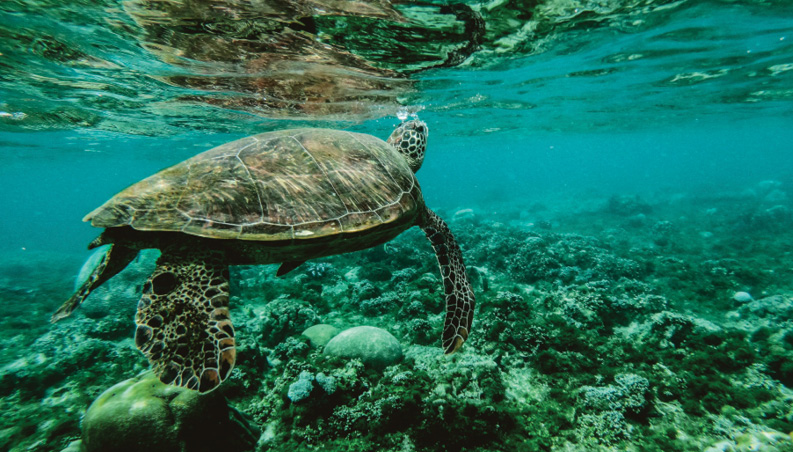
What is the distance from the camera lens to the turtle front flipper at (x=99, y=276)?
11.2ft

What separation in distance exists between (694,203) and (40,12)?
136ft

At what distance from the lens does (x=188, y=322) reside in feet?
9.36

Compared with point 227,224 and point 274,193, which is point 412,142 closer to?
point 274,193

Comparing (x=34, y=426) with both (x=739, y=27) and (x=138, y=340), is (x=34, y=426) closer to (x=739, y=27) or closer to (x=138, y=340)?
(x=138, y=340)

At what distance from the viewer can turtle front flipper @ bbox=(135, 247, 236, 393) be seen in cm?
259

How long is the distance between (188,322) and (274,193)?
1.47m

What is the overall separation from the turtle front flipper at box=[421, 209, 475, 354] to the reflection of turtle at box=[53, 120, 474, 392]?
17 mm

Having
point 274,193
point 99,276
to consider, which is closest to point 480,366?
point 274,193

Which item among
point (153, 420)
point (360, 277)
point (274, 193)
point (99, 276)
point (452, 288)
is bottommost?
point (360, 277)

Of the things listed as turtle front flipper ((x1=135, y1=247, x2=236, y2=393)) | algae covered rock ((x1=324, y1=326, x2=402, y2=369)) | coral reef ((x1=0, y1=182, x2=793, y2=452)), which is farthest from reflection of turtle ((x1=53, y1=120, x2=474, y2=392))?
algae covered rock ((x1=324, y1=326, x2=402, y2=369))

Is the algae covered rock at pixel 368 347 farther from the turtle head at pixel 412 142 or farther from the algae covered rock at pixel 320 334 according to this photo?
the turtle head at pixel 412 142

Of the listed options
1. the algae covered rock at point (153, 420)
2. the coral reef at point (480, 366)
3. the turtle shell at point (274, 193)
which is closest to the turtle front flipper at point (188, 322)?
the turtle shell at point (274, 193)

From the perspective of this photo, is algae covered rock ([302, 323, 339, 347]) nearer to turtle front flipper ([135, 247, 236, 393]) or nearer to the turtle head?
turtle front flipper ([135, 247, 236, 393])

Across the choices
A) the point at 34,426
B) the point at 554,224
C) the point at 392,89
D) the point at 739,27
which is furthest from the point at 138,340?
the point at 554,224
